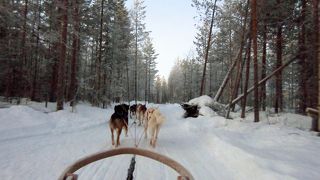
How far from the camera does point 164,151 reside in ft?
31.9

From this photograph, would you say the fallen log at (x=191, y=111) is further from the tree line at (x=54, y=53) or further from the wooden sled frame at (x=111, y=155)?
the wooden sled frame at (x=111, y=155)

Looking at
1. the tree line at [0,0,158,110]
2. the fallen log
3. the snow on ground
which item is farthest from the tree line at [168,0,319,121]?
the tree line at [0,0,158,110]

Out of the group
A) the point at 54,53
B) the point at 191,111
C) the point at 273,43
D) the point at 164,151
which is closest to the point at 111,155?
the point at 164,151

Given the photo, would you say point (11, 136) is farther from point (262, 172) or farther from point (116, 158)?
point (262, 172)

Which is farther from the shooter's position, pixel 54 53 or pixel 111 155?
pixel 54 53

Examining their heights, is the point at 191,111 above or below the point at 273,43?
below

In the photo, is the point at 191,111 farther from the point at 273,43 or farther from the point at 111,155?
the point at 111,155

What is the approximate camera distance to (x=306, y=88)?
21.2 metres

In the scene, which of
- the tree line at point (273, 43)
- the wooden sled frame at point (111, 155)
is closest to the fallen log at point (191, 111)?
the tree line at point (273, 43)

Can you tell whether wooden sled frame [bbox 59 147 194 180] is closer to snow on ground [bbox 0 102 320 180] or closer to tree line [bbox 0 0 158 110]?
snow on ground [bbox 0 102 320 180]

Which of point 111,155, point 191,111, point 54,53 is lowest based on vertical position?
point 191,111

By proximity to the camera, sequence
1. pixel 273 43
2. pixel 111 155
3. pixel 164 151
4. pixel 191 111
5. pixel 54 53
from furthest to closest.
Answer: pixel 54 53, pixel 273 43, pixel 191 111, pixel 164 151, pixel 111 155

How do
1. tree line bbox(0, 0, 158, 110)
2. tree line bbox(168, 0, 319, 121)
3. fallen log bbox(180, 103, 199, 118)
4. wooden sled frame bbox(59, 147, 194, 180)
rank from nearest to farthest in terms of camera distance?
wooden sled frame bbox(59, 147, 194, 180) → tree line bbox(168, 0, 319, 121) → fallen log bbox(180, 103, 199, 118) → tree line bbox(0, 0, 158, 110)

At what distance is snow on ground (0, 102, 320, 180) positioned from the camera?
6.76 metres
